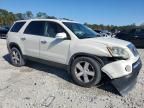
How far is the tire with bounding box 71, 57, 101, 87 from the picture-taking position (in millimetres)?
5203

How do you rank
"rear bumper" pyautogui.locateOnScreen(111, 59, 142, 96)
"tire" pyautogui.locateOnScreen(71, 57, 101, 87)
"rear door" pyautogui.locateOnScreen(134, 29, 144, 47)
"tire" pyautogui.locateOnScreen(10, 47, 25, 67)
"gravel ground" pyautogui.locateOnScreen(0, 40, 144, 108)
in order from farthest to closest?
"rear door" pyautogui.locateOnScreen(134, 29, 144, 47) < "tire" pyautogui.locateOnScreen(10, 47, 25, 67) < "tire" pyautogui.locateOnScreen(71, 57, 101, 87) < "rear bumper" pyautogui.locateOnScreen(111, 59, 142, 96) < "gravel ground" pyautogui.locateOnScreen(0, 40, 144, 108)

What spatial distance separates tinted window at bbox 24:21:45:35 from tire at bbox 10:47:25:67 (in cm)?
86

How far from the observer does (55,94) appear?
498 centimetres

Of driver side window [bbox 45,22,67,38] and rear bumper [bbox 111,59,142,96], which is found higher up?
driver side window [bbox 45,22,67,38]

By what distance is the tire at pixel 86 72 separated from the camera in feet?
17.1

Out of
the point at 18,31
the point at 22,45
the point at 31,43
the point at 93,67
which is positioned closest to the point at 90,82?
the point at 93,67

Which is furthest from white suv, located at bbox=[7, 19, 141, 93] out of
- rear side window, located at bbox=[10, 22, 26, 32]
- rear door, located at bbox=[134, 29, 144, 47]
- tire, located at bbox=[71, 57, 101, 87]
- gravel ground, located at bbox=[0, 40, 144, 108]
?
rear door, located at bbox=[134, 29, 144, 47]

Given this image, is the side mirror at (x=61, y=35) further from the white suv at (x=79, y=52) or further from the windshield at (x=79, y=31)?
the windshield at (x=79, y=31)

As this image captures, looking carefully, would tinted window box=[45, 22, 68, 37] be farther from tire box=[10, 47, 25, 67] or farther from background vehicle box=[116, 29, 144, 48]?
background vehicle box=[116, 29, 144, 48]

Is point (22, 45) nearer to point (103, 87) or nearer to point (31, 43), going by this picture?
point (31, 43)

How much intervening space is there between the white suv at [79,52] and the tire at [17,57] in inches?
5.9

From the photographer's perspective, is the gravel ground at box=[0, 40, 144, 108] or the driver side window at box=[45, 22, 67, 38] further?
the driver side window at box=[45, 22, 67, 38]

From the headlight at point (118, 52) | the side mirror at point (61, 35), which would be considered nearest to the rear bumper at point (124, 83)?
the headlight at point (118, 52)

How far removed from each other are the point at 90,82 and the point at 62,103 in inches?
43.6
